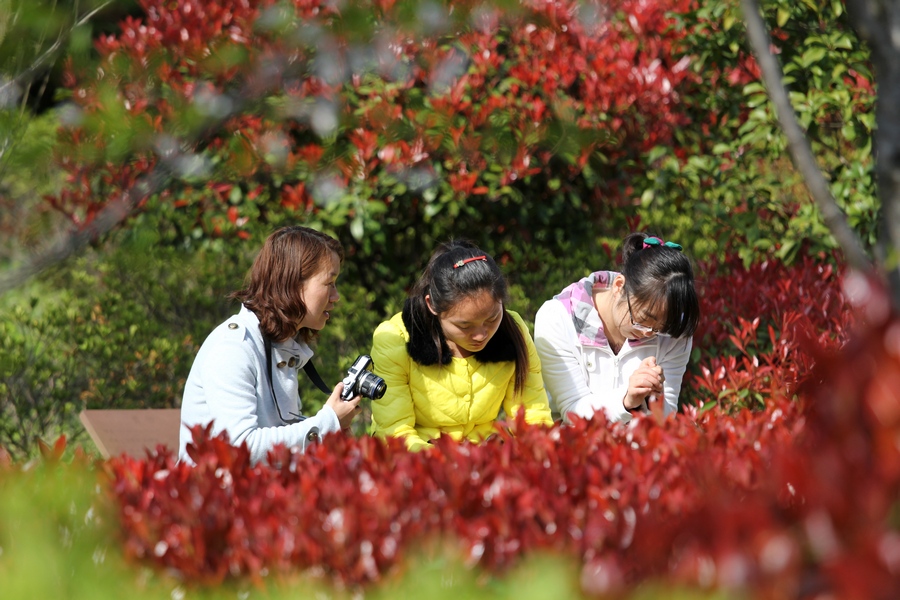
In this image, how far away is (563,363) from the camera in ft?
12.2

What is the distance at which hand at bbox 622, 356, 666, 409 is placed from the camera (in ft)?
11.1

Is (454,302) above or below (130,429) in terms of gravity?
above

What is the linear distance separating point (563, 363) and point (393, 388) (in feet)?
2.37

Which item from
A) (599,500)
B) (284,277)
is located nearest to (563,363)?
(284,277)

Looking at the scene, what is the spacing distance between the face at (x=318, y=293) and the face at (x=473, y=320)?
39cm

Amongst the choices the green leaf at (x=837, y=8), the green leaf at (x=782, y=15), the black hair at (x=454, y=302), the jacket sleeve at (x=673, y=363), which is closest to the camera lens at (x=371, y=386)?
the black hair at (x=454, y=302)

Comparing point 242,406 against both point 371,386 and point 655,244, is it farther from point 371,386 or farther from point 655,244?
point 655,244

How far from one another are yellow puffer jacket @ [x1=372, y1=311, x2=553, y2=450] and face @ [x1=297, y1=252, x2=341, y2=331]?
0.31 meters

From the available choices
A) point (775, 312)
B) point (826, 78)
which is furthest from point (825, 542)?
point (826, 78)

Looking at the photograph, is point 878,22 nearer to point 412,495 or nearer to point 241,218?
point 412,495

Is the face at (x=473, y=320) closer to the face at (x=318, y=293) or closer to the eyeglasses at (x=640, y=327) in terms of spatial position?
the face at (x=318, y=293)

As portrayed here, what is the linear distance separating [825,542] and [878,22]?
1.02 m

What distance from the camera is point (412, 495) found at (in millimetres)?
1927

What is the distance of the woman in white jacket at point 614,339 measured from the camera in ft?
11.4
